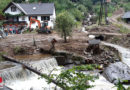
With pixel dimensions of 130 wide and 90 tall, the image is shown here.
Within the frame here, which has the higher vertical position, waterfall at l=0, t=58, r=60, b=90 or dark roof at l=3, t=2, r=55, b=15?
dark roof at l=3, t=2, r=55, b=15

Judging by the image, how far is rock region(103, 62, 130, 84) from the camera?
47.9 ft

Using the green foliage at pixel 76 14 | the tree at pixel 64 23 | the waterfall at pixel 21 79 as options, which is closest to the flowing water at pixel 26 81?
the waterfall at pixel 21 79

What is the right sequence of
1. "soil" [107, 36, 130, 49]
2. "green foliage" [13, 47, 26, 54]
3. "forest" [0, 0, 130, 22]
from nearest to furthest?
Answer: "green foliage" [13, 47, 26, 54] < "soil" [107, 36, 130, 49] < "forest" [0, 0, 130, 22]

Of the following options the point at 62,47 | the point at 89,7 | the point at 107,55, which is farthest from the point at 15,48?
the point at 89,7

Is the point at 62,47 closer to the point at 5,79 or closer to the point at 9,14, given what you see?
the point at 5,79

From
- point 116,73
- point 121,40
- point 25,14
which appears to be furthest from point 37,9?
point 116,73

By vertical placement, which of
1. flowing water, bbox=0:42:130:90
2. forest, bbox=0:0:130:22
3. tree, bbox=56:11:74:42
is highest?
forest, bbox=0:0:130:22

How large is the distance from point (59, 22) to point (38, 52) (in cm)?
472

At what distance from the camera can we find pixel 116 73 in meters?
15.4

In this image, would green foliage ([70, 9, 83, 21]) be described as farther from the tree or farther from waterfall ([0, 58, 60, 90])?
waterfall ([0, 58, 60, 90])

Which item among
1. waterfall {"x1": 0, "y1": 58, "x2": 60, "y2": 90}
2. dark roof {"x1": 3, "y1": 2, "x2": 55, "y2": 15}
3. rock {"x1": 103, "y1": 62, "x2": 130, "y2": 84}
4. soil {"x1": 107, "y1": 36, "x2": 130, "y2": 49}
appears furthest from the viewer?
dark roof {"x1": 3, "y1": 2, "x2": 55, "y2": 15}

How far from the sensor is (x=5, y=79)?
47.0 feet

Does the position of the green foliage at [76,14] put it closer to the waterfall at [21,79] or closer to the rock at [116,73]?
the rock at [116,73]

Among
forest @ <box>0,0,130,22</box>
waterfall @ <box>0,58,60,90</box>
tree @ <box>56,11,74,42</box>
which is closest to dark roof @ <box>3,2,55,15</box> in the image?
forest @ <box>0,0,130,22</box>
